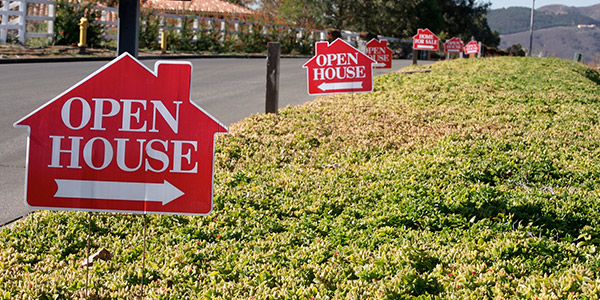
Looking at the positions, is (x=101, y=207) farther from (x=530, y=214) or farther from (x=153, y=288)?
(x=530, y=214)

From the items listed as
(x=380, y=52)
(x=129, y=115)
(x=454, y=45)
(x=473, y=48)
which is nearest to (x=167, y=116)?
(x=129, y=115)

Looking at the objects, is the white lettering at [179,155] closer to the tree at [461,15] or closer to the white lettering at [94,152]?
the white lettering at [94,152]

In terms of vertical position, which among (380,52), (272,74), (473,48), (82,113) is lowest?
(82,113)

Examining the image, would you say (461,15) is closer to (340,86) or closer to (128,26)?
(340,86)

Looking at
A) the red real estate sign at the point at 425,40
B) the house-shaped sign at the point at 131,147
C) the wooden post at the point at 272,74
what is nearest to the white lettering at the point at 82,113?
the house-shaped sign at the point at 131,147

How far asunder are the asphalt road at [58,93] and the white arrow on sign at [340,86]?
1.68m

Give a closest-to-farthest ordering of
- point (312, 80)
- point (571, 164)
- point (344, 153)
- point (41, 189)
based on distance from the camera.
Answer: point (41, 189)
point (571, 164)
point (344, 153)
point (312, 80)

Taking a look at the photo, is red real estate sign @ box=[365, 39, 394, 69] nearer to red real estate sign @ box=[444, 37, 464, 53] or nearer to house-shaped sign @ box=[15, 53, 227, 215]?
house-shaped sign @ box=[15, 53, 227, 215]

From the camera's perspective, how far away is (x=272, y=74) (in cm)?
984

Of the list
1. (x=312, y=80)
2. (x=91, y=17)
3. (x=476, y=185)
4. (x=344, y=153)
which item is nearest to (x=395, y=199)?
(x=476, y=185)

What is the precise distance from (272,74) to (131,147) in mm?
6115

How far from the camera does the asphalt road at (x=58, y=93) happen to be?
7.03 metres

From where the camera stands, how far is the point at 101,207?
388 cm

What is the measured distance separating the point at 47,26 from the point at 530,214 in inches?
864
